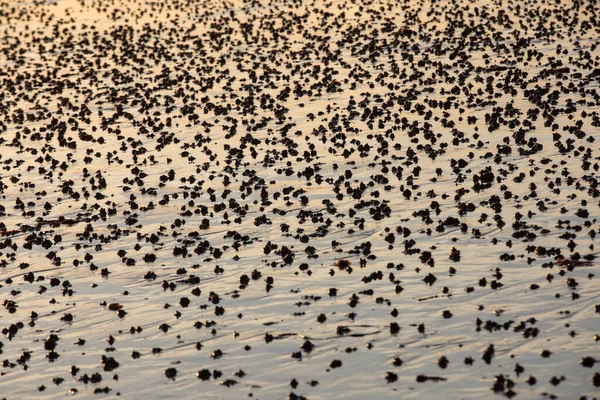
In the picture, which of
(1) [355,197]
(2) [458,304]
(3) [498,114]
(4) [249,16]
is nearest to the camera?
(2) [458,304]

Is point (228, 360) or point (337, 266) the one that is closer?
point (228, 360)

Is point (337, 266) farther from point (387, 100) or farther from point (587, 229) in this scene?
point (387, 100)

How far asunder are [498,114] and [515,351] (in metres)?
12.3

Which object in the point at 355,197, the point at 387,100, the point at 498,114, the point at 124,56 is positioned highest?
the point at 124,56

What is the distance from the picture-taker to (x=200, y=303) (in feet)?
43.7

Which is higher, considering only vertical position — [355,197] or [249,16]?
[249,16]

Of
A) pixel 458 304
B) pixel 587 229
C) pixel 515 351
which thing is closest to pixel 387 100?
pixel 587 229

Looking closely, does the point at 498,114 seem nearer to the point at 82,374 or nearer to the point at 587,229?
the point at 587,229

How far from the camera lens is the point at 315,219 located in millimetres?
16328

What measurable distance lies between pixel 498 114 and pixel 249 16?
22662 mm

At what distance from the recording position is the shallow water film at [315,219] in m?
11.1

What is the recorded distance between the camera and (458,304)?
12.3m

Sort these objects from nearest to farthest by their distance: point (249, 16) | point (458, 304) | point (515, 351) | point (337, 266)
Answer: point (515, 351) < point (458, 304) < point (337, 266) < point (249, 16)

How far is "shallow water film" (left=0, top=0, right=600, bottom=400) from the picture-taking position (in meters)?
11.1
